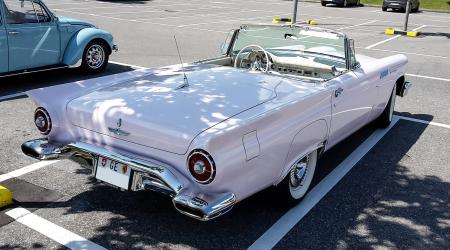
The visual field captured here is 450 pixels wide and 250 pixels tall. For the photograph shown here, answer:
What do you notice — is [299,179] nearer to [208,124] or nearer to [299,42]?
[208,124]

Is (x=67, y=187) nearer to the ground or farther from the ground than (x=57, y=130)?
nearer to the ground

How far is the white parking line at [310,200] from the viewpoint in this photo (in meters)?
3.58

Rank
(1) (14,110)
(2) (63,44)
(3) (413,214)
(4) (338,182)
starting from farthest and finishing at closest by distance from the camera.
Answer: (2) (63,44)
(1) (14,110)
(4) (338,182)
(3) (413,214)

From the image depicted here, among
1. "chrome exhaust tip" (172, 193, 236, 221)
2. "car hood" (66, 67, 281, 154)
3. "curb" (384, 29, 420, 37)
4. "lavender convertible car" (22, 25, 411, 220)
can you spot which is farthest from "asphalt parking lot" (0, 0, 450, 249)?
"curb" (384, 29, 420, 37)

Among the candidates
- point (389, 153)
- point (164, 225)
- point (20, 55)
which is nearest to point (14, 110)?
point (20, 55)

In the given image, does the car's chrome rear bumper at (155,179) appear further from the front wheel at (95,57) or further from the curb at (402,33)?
the curb at (402,33)

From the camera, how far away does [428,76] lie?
9.92m

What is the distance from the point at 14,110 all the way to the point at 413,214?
517 cm

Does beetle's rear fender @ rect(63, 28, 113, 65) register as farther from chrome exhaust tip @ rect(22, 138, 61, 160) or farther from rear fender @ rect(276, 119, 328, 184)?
rear fender @ rect(276, 119, 328, 184)

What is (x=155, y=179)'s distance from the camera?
10.6 ft

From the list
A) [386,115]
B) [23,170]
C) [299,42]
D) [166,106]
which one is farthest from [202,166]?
[386,115]

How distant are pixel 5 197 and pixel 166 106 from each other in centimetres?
158

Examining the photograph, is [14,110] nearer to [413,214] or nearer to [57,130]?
[57,130]

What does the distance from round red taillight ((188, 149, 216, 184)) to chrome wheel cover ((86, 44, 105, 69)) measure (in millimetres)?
6293
